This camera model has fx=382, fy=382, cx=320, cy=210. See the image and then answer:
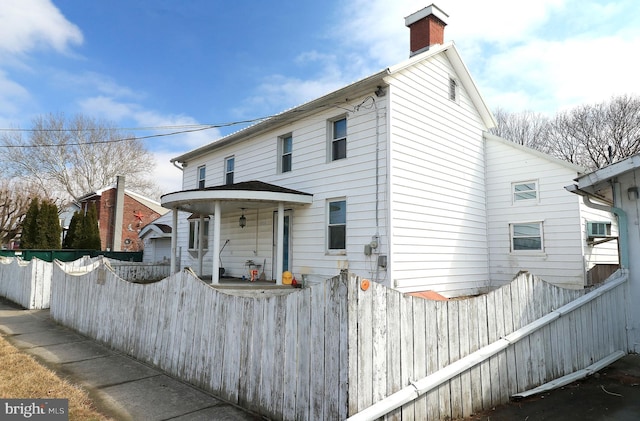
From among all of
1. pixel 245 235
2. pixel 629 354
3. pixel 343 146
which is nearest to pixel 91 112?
pixel 245 235

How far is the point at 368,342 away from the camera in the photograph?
10.3ft

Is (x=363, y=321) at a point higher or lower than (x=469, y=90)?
lower

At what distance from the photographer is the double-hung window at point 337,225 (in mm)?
10279

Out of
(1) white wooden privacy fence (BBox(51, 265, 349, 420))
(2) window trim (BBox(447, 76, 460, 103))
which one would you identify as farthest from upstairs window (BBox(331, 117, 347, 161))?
(1) white wooden privacy fence (BBox(51, 265, 349, 420))

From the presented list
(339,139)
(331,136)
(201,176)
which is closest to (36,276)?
(201,176)

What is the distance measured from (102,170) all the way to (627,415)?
140ft

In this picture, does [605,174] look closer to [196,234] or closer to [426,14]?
[426,14]

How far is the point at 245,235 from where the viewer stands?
524 inches

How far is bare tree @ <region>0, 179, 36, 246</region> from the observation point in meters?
27.7

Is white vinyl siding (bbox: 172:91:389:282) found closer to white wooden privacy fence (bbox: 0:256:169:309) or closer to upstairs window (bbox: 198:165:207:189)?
upstairs window (bbox: 198:165:207:189)

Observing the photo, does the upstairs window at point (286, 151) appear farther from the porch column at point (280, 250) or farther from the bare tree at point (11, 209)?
the bare tree at point (11, 209)

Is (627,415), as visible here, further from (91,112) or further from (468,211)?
(91,112)

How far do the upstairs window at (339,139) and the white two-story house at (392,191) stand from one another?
0.12 ft

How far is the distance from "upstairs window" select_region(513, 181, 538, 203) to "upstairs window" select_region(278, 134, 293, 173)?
7.20 meters
